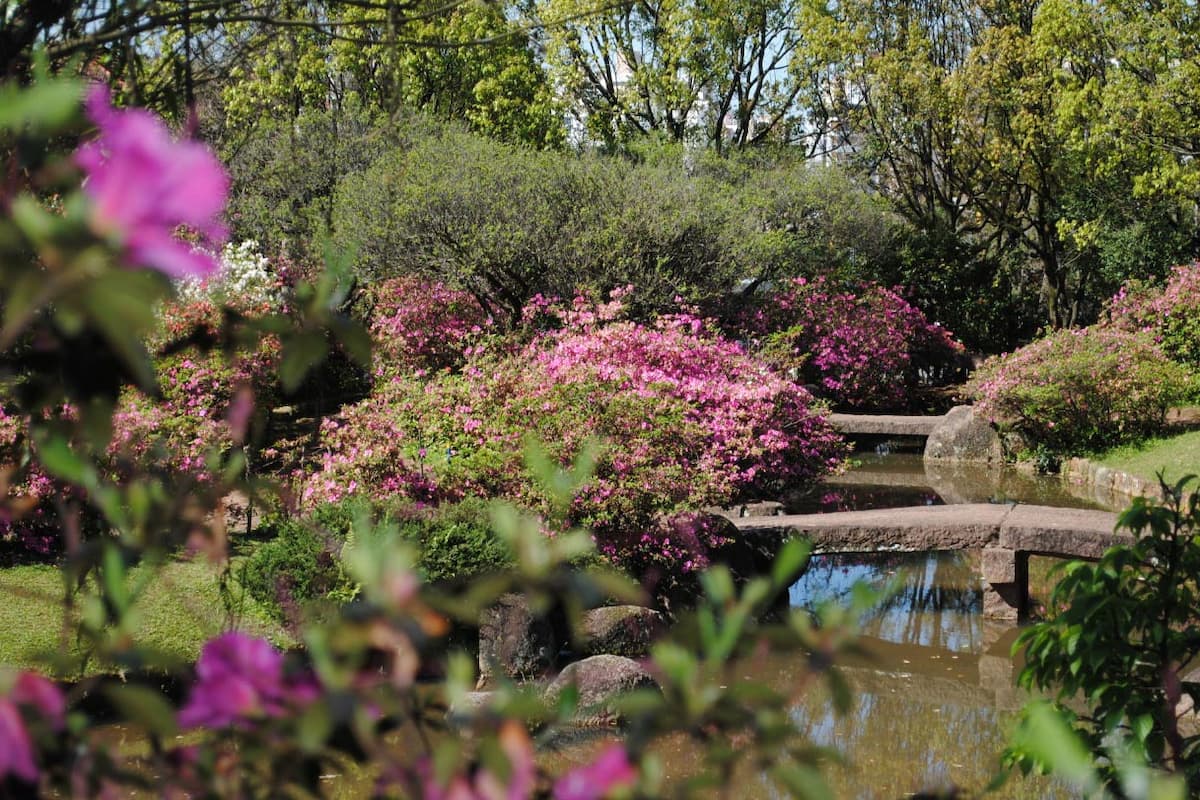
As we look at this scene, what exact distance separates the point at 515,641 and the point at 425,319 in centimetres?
829

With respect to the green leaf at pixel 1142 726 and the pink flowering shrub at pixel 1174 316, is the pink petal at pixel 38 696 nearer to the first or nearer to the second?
the green leaf at pixel 1142 726

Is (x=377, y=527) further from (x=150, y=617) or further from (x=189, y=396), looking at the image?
(x=189, y=396)

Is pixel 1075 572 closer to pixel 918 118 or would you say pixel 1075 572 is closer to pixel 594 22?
pixel 918 118

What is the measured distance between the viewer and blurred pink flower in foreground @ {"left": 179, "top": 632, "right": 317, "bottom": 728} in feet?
2.67

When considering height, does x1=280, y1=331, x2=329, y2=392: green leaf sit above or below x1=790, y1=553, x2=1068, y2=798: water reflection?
above

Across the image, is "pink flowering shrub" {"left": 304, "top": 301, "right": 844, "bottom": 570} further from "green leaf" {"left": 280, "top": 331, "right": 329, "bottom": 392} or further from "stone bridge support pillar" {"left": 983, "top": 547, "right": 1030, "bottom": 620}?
"green leaf" {"left": 280, "top": 331, "right": 329, "bottom": 392}

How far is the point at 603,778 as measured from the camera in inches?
28.3

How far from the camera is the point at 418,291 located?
14.7m

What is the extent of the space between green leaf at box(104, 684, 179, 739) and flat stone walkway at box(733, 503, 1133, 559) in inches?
311

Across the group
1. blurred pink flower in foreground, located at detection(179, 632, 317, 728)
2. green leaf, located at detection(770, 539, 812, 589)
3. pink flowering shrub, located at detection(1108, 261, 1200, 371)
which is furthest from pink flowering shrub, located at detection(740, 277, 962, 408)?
blurred pink flower in foreground, located at detection(179, 632, 317, 728)

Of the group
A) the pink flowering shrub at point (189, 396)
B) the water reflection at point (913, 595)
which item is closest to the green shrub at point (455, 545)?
the pink flowering shrub at point (189, 396)

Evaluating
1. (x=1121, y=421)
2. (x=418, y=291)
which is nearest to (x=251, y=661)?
(x=418, y=291)

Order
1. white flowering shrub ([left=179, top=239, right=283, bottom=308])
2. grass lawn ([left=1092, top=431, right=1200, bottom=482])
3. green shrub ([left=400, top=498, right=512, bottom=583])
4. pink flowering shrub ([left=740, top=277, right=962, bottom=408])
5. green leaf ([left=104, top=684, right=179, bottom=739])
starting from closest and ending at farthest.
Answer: green leaf ([left=104, top=684, right=179, bottom=739]) → green shrub ([left=400, top=498, right=512, bottom=583]) → white flowering shrub ([left=179, top=239, right=283, bottom=308]) → grass lawn ([left=1092, top=431, right=1200, bottom=482]) → pink flowering shrub ([left=740, top=277, right=962, bottom=408])

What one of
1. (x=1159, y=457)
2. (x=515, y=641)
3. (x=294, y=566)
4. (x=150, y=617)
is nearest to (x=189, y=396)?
(x=150, y=617)
